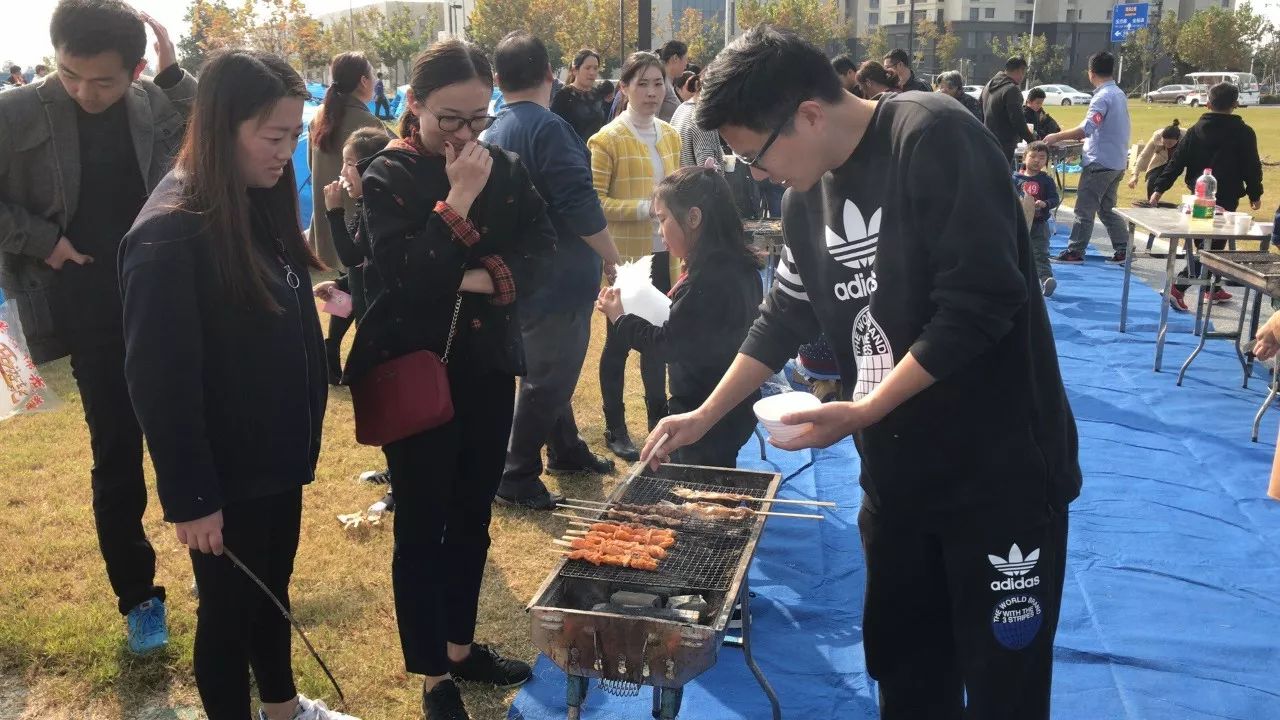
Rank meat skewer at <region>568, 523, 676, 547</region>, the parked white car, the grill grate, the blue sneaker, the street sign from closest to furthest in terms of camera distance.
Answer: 1. the grill grate
2. meat skewer at <region>568, 523, 676, 547</region>
3. the blue sneaker
4. the street sign
5. the parked white car

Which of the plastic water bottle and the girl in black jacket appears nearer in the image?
the girl in black jacket

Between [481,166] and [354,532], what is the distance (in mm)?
2549

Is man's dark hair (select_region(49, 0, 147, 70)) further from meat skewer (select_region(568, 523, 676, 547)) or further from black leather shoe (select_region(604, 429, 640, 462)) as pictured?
black leather shoe (select_region(604, 429, 640, 462))

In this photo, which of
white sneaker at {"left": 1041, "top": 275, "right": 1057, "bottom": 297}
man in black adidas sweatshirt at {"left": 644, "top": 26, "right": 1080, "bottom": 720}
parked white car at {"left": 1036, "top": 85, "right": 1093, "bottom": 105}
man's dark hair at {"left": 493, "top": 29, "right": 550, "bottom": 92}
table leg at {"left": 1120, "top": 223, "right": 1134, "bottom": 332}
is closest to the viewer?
man in black adidas sweatshirt at {"left": 644, "top": 26, "right": 1080, "bottom": 720}

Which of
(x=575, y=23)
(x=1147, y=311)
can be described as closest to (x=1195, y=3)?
(x=575, y=23)

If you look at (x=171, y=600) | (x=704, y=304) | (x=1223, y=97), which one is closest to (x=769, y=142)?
(x=704, y=304)

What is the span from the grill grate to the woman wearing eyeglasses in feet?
1.66

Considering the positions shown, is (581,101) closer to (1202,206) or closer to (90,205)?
(1202,206)

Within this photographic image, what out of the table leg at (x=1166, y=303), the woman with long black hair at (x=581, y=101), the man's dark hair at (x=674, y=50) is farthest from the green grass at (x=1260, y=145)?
the woman with long black hair at (x=581, y=101)

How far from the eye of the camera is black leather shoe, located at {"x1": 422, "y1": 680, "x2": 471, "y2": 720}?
10.4ft

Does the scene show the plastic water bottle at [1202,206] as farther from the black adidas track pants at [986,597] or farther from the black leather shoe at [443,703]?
the black leather shoe at [443,703]

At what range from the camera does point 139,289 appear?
2279 millimetres

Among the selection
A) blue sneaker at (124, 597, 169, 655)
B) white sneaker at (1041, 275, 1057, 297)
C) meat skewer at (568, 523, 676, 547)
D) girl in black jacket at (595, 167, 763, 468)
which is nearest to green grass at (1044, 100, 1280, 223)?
white sneaker at (1041, 275, 1057, 297)

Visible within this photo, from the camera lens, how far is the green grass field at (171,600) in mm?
3479
